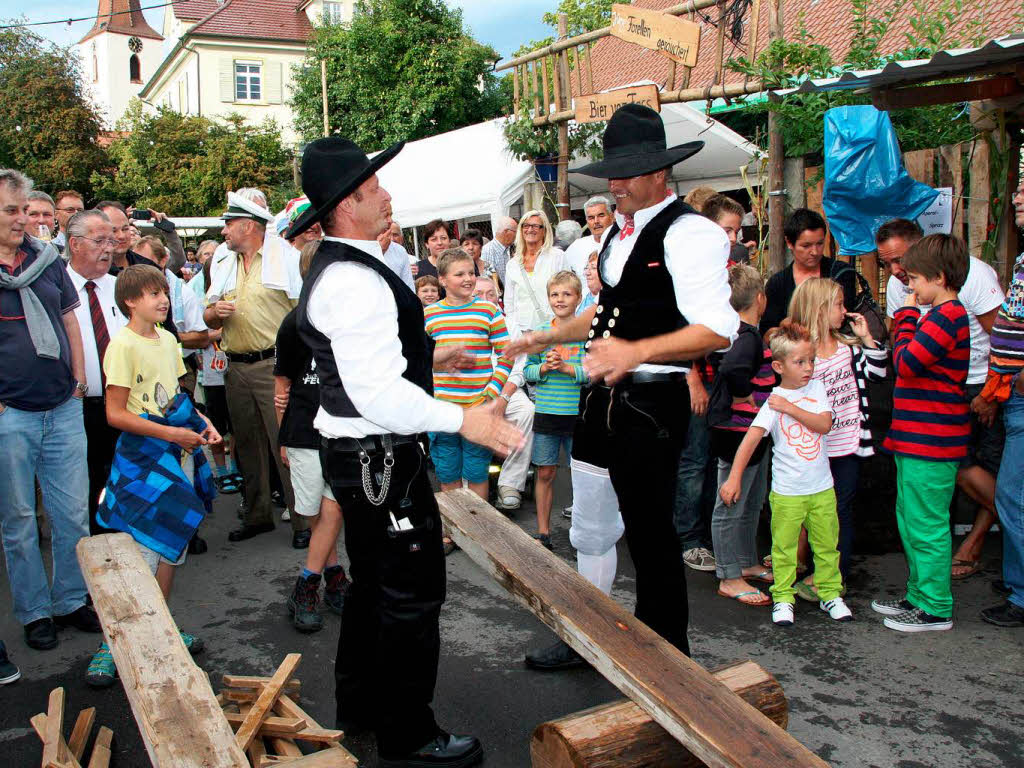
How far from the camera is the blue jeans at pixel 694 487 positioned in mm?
5168

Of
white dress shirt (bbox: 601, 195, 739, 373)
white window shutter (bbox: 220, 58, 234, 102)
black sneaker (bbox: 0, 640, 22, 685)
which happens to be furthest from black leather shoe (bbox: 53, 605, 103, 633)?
white window shutter (bbox: 220, 58, 234, 102)

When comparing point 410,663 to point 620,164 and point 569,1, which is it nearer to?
point 620,164

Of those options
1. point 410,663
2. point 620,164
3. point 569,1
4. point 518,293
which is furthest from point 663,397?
point 569,1

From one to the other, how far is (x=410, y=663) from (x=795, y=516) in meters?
2.28

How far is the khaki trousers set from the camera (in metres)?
5.58

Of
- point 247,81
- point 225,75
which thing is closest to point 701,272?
point 225,75

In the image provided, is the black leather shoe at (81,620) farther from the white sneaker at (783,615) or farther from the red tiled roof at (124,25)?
the red tiled roof at (124,25)

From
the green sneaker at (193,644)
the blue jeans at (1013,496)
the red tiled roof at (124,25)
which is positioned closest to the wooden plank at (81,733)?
the green sneaker at (193,644)

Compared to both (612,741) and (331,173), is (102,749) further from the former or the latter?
(331,173)

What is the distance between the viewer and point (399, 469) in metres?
2.87

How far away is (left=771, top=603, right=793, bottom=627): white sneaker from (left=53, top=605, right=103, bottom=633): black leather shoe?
3.50 meters

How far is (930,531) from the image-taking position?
404 cm

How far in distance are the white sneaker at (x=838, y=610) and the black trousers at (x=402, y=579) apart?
2307mm

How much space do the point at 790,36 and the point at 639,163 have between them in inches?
364
